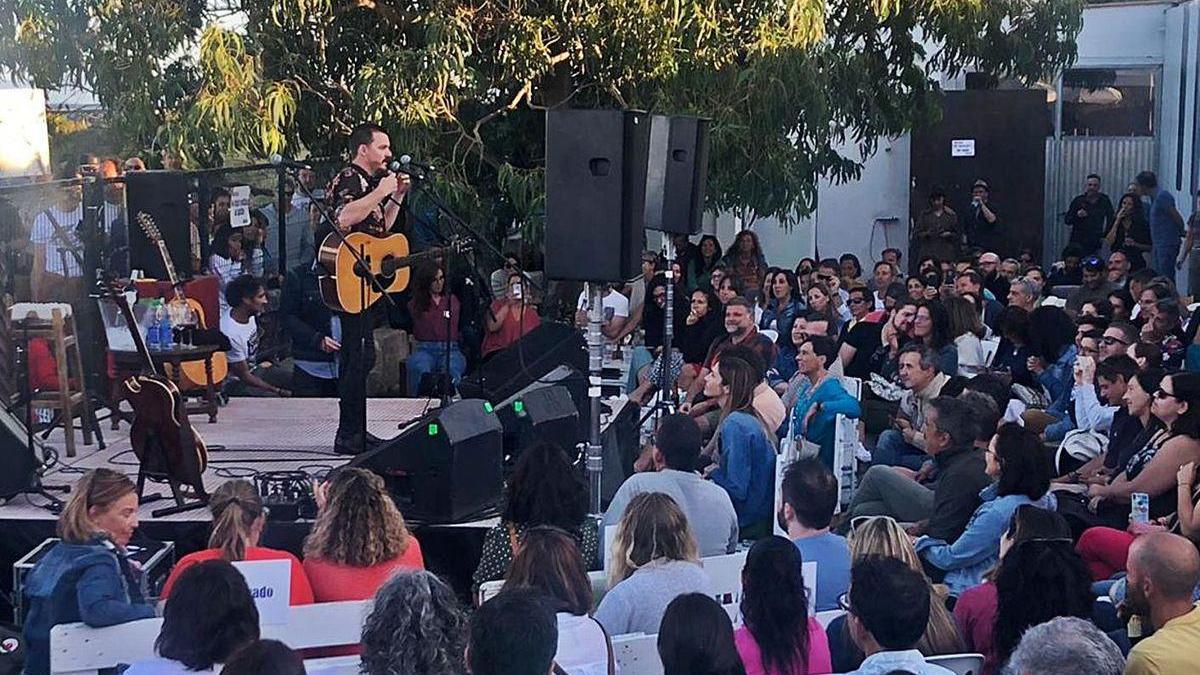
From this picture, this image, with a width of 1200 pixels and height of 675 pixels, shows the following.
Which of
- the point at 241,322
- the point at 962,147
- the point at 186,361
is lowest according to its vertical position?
the point at 186,361

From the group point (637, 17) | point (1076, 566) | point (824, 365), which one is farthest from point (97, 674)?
point (637, 17)

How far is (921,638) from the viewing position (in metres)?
3.88

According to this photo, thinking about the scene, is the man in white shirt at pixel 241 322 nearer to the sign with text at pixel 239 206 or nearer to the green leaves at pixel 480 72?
the green leaves at pixel 480 72

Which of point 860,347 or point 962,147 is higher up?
point 962,147

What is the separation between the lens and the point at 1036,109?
1535cm

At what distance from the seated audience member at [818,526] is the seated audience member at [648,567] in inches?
17.1

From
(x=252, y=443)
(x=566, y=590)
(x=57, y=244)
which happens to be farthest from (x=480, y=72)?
(x=566, y=590)

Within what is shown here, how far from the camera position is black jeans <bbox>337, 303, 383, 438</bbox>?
23.3ft

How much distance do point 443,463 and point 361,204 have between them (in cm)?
135

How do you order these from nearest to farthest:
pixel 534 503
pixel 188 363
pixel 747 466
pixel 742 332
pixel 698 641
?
pixel 698 641 → pixel 534 503 → pixel 747 466 → pixel 742 332 → pixel 188 363

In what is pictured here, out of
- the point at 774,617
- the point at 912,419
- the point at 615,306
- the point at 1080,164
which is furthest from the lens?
the point at 1080,164

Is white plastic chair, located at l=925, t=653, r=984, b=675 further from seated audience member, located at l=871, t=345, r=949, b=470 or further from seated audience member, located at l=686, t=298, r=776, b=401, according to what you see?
seated audience member, located at l=686, t=298, r=776, b=401

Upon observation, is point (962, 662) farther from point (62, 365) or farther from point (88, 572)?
point (62, 365)

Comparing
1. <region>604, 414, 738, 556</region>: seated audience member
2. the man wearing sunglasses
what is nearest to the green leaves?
the man wearing sunglasses
